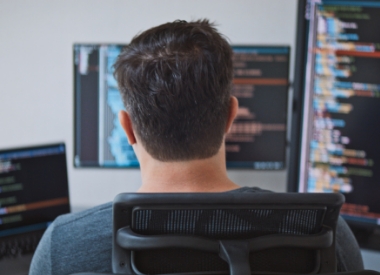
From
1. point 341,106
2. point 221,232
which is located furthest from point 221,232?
point 341,106

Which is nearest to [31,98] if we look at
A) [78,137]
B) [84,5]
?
[78,137]

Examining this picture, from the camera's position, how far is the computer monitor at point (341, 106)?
1.54 metres

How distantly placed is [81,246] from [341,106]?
1.07 metres

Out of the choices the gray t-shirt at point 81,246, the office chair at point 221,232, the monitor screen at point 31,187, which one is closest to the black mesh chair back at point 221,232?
the office chair at point 221,232

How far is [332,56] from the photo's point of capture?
1586mm

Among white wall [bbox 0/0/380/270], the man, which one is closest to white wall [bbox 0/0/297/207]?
white wall [bbox 0/0/380/270]

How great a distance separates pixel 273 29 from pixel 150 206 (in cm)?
131

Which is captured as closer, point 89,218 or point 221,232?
Result: point 221,232

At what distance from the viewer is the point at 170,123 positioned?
87cm

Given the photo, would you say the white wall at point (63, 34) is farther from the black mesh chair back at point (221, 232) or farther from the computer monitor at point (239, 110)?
the black mesh chair back at point (221, 232)

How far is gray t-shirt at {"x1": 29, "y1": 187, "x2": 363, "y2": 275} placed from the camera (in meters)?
0.80

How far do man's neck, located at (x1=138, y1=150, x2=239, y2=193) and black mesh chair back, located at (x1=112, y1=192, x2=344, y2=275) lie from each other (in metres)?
0.20

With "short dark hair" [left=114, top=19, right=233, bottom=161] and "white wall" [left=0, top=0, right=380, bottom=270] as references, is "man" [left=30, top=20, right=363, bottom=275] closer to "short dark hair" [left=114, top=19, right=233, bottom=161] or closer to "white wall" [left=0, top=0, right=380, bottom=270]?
"short dark hair" [left=114, top=19, right=233, bottom=161]

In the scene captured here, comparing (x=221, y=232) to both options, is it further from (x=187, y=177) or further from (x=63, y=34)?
(x=63, y=34)
